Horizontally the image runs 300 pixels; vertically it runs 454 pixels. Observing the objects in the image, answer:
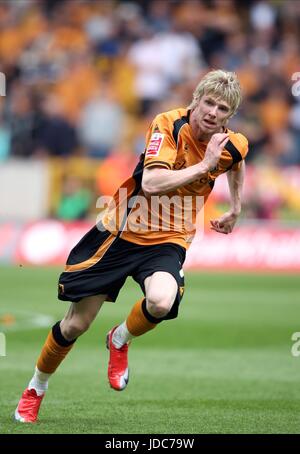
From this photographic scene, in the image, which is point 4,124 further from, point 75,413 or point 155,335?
point 75,413

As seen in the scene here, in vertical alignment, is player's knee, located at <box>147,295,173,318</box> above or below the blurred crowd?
below

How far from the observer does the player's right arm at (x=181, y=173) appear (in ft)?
21.4

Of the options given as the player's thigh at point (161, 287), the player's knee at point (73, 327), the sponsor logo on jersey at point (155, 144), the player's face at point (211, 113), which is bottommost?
the player's knee at point (73, 327)

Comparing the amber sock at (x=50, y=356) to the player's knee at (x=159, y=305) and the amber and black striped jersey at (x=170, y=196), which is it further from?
the amber and black striped jersey at (x=170, y=196)

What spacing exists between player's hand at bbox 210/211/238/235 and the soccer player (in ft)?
0.73

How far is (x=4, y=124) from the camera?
1923cm

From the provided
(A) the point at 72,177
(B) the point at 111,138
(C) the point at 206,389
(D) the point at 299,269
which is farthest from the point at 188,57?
(C) the point at 206,389

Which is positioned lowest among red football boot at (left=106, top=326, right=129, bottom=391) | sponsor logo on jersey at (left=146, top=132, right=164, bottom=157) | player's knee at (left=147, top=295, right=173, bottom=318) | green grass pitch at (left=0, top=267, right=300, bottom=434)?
green grass pitch at (left=0, top=267, right=300, bottom=434)

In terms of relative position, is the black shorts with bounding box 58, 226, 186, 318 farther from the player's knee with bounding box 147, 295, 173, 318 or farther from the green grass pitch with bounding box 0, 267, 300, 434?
the green grass pitch with bounding box 0, 267, 300, 434

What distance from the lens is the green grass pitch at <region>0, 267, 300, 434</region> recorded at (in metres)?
6.84

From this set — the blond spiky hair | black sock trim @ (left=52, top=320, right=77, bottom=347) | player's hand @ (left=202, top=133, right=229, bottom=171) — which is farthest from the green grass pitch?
the blond spiky hair

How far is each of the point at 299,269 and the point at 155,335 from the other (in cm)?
626

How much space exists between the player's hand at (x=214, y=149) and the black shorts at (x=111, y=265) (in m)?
0.73

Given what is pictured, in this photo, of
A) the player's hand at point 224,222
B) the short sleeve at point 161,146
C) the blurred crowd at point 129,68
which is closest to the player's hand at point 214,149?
the short sleeve at point 161,146
